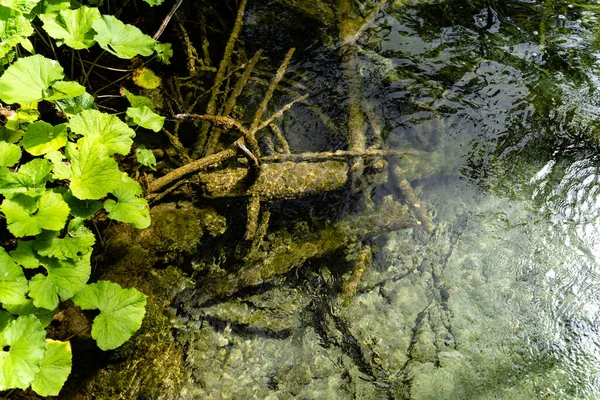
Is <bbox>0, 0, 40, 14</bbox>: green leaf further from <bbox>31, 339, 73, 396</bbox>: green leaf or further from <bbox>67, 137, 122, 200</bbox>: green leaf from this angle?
<bbox>31, 339, 73, 396</bbox>: green leaf

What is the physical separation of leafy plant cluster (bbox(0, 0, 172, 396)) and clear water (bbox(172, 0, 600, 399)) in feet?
1.80

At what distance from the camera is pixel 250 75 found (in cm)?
302

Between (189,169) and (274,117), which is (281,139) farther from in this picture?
(189,169)

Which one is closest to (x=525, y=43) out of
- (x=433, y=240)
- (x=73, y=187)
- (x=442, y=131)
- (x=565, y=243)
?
(x=442, y=131)

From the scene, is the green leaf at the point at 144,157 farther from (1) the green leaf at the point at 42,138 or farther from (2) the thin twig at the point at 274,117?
(2) the thin twig at the point at 274,117

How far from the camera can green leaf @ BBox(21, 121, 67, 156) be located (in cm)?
184

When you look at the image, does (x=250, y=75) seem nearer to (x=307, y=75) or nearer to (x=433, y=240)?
(x=307, y=75)

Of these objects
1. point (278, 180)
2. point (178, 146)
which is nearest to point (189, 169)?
point (178, 146)

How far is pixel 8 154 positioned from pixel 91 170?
337mm

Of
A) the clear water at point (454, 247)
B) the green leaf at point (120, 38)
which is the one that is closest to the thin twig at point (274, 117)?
the clear water at point (454, 247)

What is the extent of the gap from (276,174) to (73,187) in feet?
3.59

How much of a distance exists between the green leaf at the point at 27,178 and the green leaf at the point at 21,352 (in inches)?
20.1

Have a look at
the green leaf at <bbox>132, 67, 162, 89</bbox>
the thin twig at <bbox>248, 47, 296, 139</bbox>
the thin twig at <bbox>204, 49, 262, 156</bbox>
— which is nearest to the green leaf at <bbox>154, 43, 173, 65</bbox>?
the green leaf at <bbox>132, 67, 162, 89</bbox>

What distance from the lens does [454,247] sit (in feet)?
7.96
